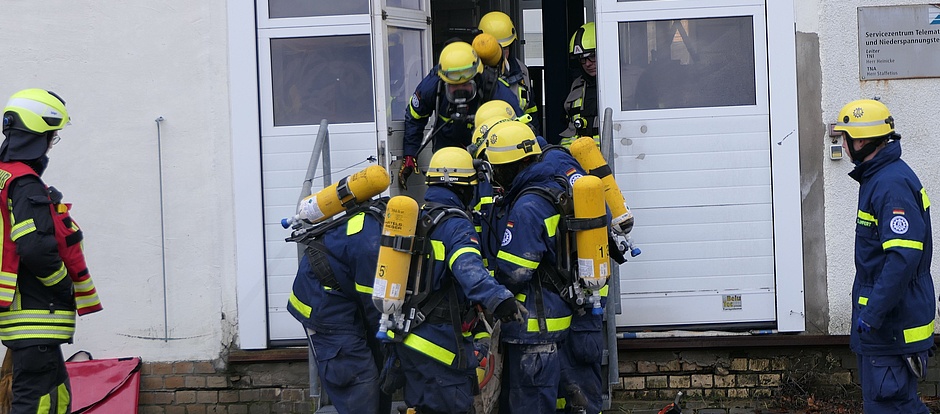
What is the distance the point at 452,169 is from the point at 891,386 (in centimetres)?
240

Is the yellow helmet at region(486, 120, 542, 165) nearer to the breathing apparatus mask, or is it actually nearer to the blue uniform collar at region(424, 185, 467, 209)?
the blue uniform collar at region(424, 185, 467, 209)

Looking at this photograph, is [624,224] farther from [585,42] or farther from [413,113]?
[585,42]

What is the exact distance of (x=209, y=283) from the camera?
7.14 m

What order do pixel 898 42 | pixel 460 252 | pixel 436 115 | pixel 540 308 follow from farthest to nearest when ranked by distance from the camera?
1. pixel 436 115
2. pixel 898 42
3. pixel 540 308
4. pixel 460 252

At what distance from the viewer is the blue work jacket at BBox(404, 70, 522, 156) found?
7.10 m

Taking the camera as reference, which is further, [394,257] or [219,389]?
[219,389]

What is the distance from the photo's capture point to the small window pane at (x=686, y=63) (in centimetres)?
711

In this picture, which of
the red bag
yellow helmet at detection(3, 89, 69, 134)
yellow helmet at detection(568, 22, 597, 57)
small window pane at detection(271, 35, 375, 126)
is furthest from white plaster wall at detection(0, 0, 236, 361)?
yellow helmet at detection(568, 22, 597, 57)

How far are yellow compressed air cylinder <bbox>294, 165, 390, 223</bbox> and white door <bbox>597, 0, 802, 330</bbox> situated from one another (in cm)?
247

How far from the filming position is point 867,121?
5211 millimetres

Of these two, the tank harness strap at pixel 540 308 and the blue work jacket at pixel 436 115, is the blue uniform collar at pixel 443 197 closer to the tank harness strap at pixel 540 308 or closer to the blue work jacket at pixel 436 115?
the tank harness strap at pixel 540 308

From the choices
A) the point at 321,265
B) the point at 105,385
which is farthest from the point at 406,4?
the point at 105,385

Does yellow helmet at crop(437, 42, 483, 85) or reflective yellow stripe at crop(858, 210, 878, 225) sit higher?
yellow helmet at crop(437, 42, 483, 85)

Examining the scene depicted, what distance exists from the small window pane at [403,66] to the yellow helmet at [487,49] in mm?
466
